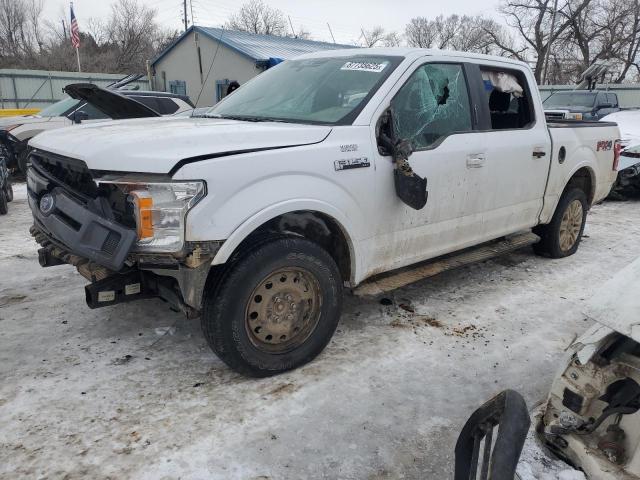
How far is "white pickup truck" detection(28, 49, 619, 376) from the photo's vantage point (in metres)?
2.62

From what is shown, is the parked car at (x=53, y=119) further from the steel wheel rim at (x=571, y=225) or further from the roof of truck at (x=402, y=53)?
the steel wheel rim at (x=571, y=225)

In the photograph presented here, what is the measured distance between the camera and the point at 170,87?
25.8 meters

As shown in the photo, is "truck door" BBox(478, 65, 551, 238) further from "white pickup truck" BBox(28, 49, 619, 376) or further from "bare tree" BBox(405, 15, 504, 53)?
"bare tree" BBox(405, 15, 504, 53)

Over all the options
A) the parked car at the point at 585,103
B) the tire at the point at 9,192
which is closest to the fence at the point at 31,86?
the tire at the point at 9,192

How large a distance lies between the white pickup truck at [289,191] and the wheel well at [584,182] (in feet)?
3.48

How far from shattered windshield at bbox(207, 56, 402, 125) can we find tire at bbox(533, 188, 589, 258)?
2662mm

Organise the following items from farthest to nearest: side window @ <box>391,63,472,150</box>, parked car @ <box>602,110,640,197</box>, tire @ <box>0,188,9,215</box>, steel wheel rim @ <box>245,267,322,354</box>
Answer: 1. parked car @ <box>602,110,640,197</box>
2. tire @ <box>0,188,9,215</box>
3. side window @ <box>391,63,472,150</box>
4. steel wheel rim @ <box>245,267,322,354</box>

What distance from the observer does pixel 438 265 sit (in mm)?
4141

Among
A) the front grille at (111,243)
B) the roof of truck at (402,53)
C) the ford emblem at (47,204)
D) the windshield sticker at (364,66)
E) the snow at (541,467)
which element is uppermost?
the roof of truck at (402,53)

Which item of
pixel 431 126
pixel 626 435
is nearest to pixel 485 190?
pixel 431 126

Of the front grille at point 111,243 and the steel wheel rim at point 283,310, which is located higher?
the front grille at point 111,243

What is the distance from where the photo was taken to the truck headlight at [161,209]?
2.55 meters

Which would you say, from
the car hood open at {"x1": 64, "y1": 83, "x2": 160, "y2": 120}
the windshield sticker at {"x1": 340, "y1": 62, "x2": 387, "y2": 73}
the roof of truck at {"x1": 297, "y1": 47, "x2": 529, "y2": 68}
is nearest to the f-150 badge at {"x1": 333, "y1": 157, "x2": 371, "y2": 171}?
the windshield sticker at {"x1": 340, "y1": 62, "x2": 387, "y2": 73}

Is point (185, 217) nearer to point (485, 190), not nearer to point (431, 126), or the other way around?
point (431, 126)
